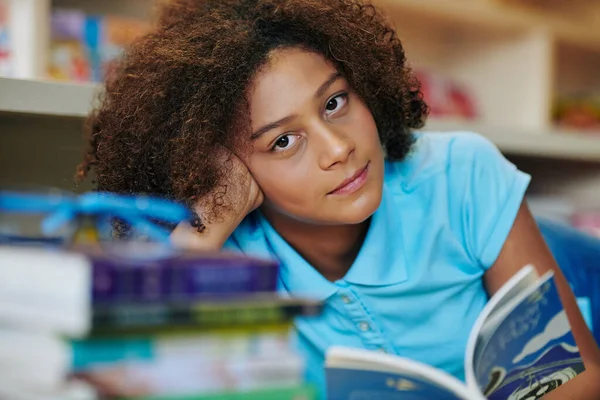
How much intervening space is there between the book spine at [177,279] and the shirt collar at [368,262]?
508mm

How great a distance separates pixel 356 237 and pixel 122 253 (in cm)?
66

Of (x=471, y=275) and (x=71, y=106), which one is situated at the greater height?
(x=71, y=106)

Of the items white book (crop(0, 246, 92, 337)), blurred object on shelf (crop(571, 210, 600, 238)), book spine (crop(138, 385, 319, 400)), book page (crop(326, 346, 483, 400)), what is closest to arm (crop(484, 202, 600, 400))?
book page (crop(326, 346, 483, 400))

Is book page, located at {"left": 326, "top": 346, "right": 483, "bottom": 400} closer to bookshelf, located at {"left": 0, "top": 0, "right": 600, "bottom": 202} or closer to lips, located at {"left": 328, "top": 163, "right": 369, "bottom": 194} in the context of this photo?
lips, located at {"left": 328, "top": 163, "right": 369, "bottom": 194}

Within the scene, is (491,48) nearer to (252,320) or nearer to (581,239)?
(581,239)

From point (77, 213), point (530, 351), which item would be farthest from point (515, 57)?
point (77, 213)

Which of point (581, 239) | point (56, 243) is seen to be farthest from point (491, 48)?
point (56, 243)

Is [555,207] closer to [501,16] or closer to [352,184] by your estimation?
[501,16]

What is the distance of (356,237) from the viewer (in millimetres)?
1122

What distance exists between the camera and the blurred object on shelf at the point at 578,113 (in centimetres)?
257

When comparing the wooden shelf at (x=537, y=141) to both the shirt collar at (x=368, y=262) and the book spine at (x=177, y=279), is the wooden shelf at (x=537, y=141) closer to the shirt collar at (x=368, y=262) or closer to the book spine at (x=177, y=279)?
the shirt collar at (x=368, y=262)

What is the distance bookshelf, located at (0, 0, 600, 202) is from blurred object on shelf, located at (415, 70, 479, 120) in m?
0.08

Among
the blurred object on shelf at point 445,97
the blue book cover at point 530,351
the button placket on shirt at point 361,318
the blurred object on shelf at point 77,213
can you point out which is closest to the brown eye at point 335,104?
the button placket on shirt at point 361,318

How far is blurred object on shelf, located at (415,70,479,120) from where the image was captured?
230 centimetres
